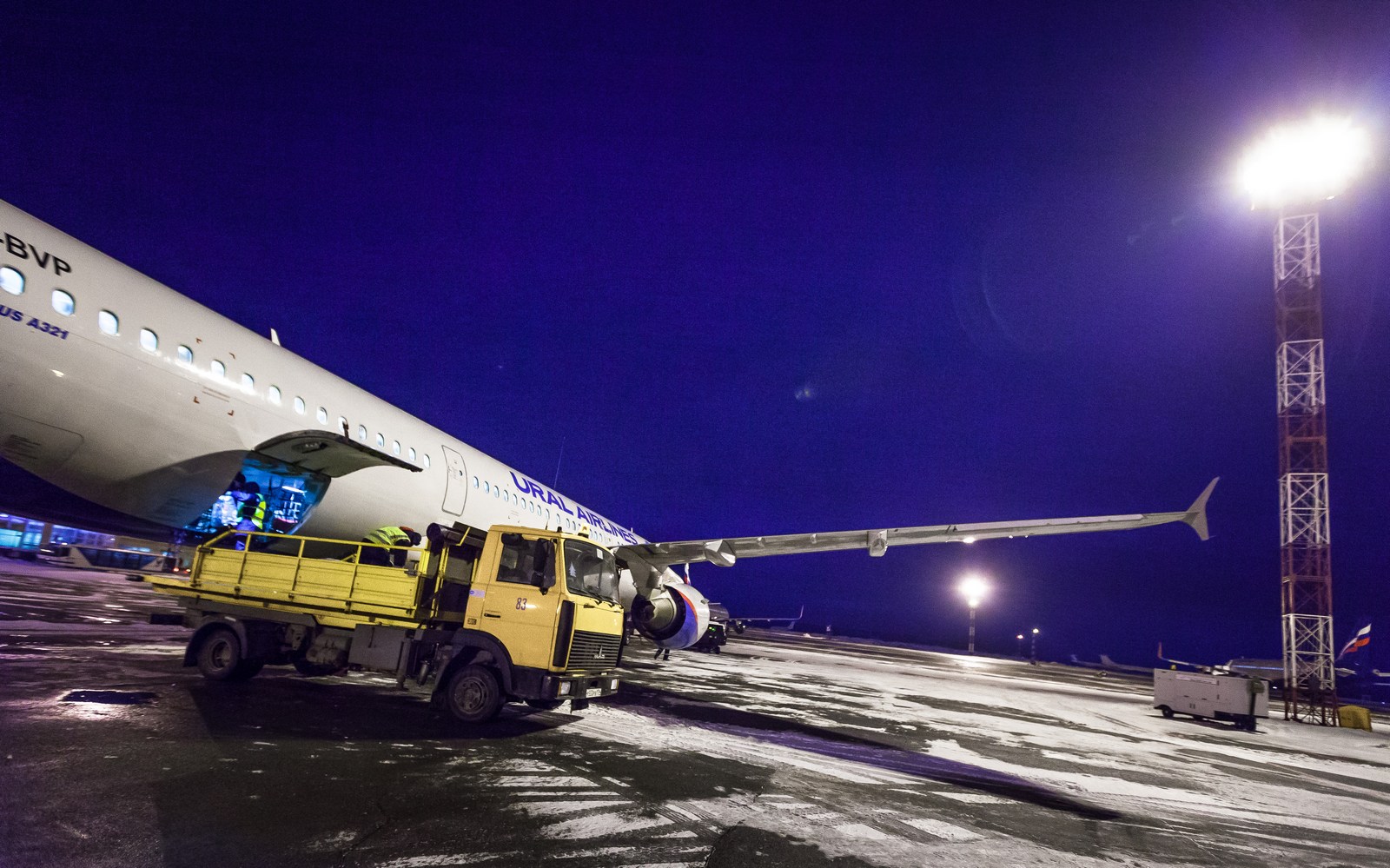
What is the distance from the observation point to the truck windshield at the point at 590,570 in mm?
10219

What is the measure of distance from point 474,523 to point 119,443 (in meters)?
8.71

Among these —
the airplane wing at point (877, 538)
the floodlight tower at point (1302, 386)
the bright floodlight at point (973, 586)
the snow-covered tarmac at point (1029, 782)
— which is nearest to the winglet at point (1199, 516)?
the airplane wing at point (877, 538)

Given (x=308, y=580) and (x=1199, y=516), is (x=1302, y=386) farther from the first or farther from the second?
(x=308, y=580)

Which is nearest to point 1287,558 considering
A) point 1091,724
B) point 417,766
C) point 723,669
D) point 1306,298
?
point 1306,298

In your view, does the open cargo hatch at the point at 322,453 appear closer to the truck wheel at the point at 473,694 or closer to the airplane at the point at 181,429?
the airplane at the point at 181,429

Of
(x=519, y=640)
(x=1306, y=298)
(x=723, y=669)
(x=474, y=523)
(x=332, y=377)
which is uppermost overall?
(x=1306, y=298)

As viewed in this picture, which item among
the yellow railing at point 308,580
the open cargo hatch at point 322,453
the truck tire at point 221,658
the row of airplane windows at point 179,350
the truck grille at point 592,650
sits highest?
the row of airplane windows at point 179,350

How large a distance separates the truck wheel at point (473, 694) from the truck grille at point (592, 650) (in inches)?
47.3

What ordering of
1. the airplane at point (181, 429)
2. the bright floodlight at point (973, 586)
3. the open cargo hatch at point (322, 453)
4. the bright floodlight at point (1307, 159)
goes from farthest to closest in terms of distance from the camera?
the bright floodlight at point (973, 586) < the bright floodlight at point (1307, 159) < the open cargo hatch at point (322, 453) < the airplane at point (181, 429)

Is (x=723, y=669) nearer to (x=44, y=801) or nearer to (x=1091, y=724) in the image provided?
(x=1091, y=724)

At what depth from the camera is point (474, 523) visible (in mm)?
17750

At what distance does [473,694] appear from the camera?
9.83 metres

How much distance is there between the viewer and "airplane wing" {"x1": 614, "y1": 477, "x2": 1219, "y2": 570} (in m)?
14.7

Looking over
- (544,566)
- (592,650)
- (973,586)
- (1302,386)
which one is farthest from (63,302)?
(973,586)
